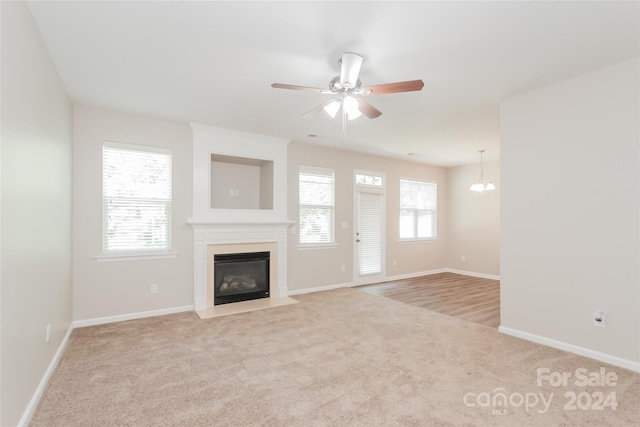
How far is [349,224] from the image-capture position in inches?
247

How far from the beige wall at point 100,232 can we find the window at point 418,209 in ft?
15.5

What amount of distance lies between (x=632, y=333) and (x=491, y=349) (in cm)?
113

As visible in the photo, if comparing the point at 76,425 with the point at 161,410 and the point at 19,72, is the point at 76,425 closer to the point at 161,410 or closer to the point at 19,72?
the point at 161,410

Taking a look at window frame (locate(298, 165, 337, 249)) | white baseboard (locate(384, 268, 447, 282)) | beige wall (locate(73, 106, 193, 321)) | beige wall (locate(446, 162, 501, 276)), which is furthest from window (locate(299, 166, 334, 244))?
beige wall (locate(446, 162, 501, 276))

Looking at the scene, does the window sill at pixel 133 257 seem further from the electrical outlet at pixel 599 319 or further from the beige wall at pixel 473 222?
the beige wall at pixel 473 222

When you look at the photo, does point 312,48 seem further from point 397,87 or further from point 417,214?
point 417,214

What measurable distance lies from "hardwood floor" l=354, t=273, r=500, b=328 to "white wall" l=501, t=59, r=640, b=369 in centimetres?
82

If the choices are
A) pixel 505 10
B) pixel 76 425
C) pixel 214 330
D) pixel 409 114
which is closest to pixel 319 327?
pixel 214 330

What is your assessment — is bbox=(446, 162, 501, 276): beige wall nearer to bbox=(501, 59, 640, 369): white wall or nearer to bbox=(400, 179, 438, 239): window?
bbox=(400, 179, 438, 239): window

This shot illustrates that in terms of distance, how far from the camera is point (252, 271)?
5.16 meters

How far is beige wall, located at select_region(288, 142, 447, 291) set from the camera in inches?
219

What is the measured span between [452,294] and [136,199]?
17.3 feet

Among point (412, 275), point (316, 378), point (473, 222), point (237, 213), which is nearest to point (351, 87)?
point (316, 378)

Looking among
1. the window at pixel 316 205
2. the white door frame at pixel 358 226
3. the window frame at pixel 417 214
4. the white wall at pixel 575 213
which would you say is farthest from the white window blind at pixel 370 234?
the white wall at pixel 575 213
